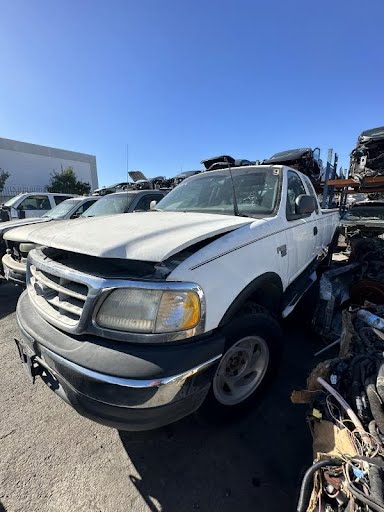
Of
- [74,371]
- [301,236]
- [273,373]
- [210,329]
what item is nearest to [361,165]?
[301,236]

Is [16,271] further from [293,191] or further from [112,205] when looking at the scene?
[293,191]

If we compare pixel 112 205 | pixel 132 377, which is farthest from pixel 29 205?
pixel 132 377

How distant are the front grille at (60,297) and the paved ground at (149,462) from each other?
1.07 meters

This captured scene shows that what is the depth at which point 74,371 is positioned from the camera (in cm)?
158

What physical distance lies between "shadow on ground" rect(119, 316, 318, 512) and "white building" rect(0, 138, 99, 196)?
37.9m

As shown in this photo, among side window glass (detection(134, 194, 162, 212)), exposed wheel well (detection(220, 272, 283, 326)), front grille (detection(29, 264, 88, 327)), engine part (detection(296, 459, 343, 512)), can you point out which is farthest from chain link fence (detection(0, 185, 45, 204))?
engine part (detection(296, 459, 343, 512))

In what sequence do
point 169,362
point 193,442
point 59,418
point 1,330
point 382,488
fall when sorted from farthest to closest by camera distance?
point 1,330 → point 59,418 → point 193,442 → point 169,362 → point 382,488

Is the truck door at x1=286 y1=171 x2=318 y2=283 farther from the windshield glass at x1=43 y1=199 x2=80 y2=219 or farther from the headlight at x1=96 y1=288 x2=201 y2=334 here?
the windshield glass at x1=43 y1=199 x2=80 y2=219

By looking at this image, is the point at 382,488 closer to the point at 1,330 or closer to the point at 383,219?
the point at 1,330

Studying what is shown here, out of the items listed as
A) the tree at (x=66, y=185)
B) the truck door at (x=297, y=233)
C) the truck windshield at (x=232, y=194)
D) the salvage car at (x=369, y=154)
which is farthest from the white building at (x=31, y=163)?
the truck door at (x=297, y=233)

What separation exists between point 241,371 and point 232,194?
5.78 feet

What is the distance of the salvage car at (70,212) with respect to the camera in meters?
4.23

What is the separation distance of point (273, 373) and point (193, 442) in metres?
0.87

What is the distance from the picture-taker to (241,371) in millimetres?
2330
